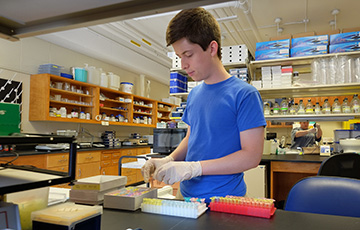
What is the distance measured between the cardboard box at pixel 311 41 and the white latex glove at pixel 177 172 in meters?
3.32

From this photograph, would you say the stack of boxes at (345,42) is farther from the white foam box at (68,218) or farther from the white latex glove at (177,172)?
the white foam box at (68,218)

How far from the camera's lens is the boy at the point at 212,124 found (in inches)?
42.1

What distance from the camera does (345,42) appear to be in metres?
3.56

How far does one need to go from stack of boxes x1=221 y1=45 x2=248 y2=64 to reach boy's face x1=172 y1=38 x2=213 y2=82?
2632mm

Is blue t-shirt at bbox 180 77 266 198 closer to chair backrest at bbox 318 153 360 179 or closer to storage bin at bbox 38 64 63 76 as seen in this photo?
chair backrest at bbox 318 153 360 179

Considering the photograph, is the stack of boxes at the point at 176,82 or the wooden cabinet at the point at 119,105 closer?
the stack of boxes at the point at 176,82

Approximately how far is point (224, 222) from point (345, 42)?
3668 millimetres

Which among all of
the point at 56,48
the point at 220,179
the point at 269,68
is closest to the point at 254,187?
the point at 269,68

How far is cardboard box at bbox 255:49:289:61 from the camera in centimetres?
376

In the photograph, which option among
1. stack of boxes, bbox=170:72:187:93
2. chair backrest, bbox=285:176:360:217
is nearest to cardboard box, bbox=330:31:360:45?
stack of boxes, bbox=170:72:187:93

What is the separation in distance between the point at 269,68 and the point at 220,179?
311cm

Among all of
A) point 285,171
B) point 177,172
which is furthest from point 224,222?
point 285,171

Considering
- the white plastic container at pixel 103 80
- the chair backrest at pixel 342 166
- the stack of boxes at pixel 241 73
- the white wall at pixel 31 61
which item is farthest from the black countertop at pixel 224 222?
the white plastic container at pixel 103 80

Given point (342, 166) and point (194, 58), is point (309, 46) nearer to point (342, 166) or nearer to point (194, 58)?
point (342, 166)
